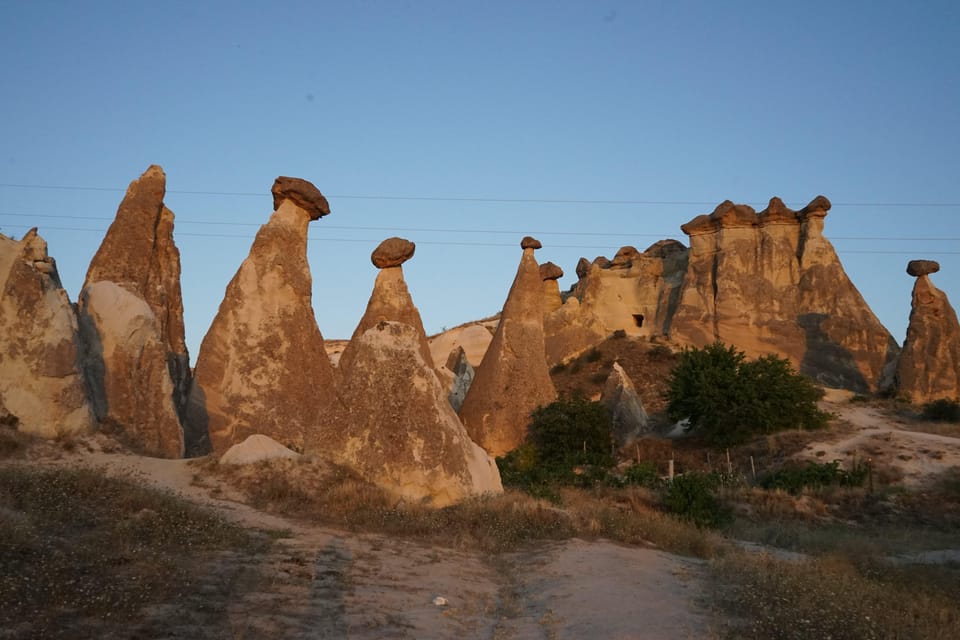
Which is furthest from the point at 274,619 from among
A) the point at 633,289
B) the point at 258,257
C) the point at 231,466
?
the point at 633,289

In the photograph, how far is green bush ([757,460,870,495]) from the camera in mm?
16328

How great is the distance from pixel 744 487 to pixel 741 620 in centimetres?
1137

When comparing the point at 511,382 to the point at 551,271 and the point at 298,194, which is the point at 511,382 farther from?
the point at 551,271

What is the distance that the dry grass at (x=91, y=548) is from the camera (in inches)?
179

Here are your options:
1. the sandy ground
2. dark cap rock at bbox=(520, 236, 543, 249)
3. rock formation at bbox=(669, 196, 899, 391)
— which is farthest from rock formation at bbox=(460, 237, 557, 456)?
rock formation at bbox=(669, 196, 899, 391)

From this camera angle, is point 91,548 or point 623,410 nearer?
point 91,548

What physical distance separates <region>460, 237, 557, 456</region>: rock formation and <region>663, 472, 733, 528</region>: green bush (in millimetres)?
9034

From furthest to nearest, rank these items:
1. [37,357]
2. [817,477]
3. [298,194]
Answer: [298,194] → [817,477] → [37,357]

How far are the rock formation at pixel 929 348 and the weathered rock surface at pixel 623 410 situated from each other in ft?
31.3

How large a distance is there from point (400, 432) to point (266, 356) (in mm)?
6437

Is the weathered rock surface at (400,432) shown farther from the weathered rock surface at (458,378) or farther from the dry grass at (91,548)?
the weathered rock surface at (458,378)

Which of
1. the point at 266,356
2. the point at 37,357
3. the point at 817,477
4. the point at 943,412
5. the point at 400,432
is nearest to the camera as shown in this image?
the point at 400,432

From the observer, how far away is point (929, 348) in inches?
1085

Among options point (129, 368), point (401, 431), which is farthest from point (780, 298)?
point (129, 368)
